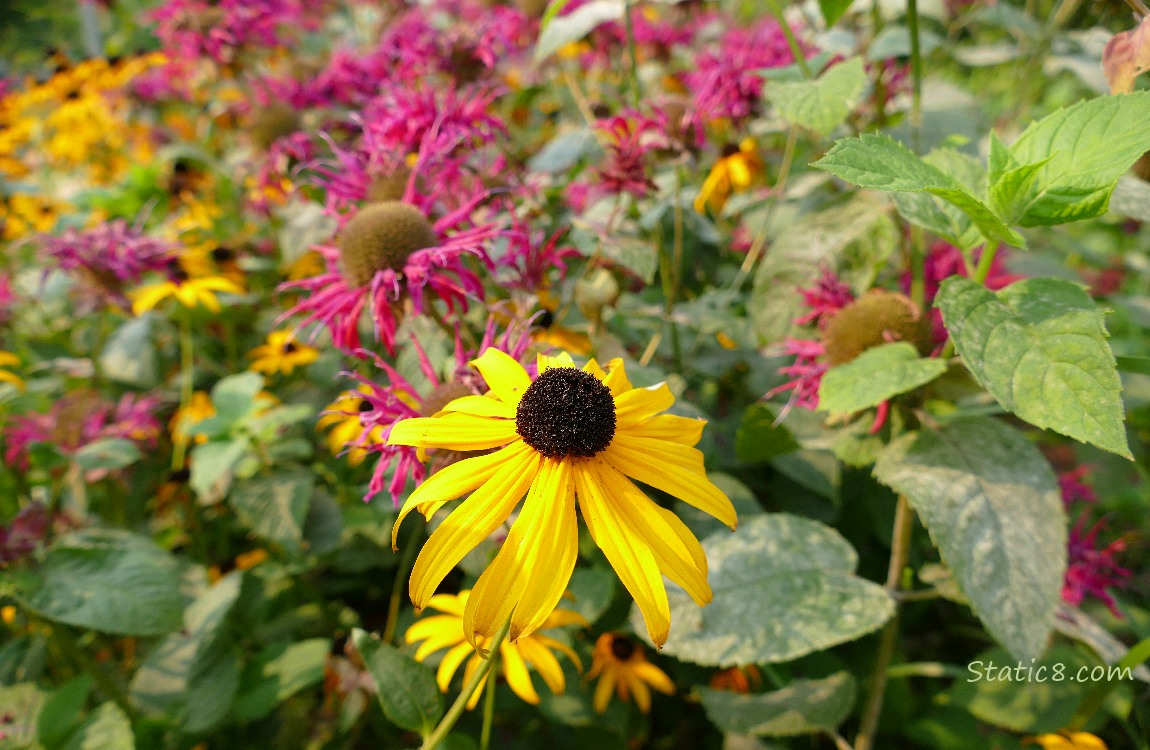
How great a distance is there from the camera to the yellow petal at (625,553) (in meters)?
0.53

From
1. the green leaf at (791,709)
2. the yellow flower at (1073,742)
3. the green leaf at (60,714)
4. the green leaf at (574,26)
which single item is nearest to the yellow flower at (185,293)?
the green leaf at (60,714)

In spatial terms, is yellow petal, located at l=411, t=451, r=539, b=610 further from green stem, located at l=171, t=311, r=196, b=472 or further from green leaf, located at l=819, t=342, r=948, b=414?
green stem, located at l=171, t=311, r=196, b=472

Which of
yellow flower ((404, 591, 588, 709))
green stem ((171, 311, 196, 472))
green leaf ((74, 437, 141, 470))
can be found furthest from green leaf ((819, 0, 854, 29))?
green stem ((171, 311, 196, 472))

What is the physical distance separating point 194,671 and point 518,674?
25.2 inches

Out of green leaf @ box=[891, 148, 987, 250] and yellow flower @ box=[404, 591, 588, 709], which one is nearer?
green leaf @ box=[891, 148, 987, 250]

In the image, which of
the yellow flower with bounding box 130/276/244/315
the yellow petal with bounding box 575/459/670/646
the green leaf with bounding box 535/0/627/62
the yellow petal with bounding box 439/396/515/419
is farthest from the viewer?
the yellow flower with bounding box 130/276/244/315

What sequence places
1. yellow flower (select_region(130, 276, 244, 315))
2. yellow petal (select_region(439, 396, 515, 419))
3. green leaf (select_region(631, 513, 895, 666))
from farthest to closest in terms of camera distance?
yellow flower (select_region(130, 276, 244, 315)) < green leaf (select_region(631, 513, 895, 666)) < yellow petal (select_region(439, 396, 515, 419))

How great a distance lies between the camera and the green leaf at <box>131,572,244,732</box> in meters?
1.08

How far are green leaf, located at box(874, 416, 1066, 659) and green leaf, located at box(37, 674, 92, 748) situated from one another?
1.19 metres

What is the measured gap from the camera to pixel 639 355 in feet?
4.09

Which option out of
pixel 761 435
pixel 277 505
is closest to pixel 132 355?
pixel 277 505

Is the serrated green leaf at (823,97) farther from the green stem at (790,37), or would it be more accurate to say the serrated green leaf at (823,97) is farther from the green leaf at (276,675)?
the green leaf at (276,675)

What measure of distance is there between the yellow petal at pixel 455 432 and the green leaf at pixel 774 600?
1.24ft

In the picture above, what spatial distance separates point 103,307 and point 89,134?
→ 1595 mm
